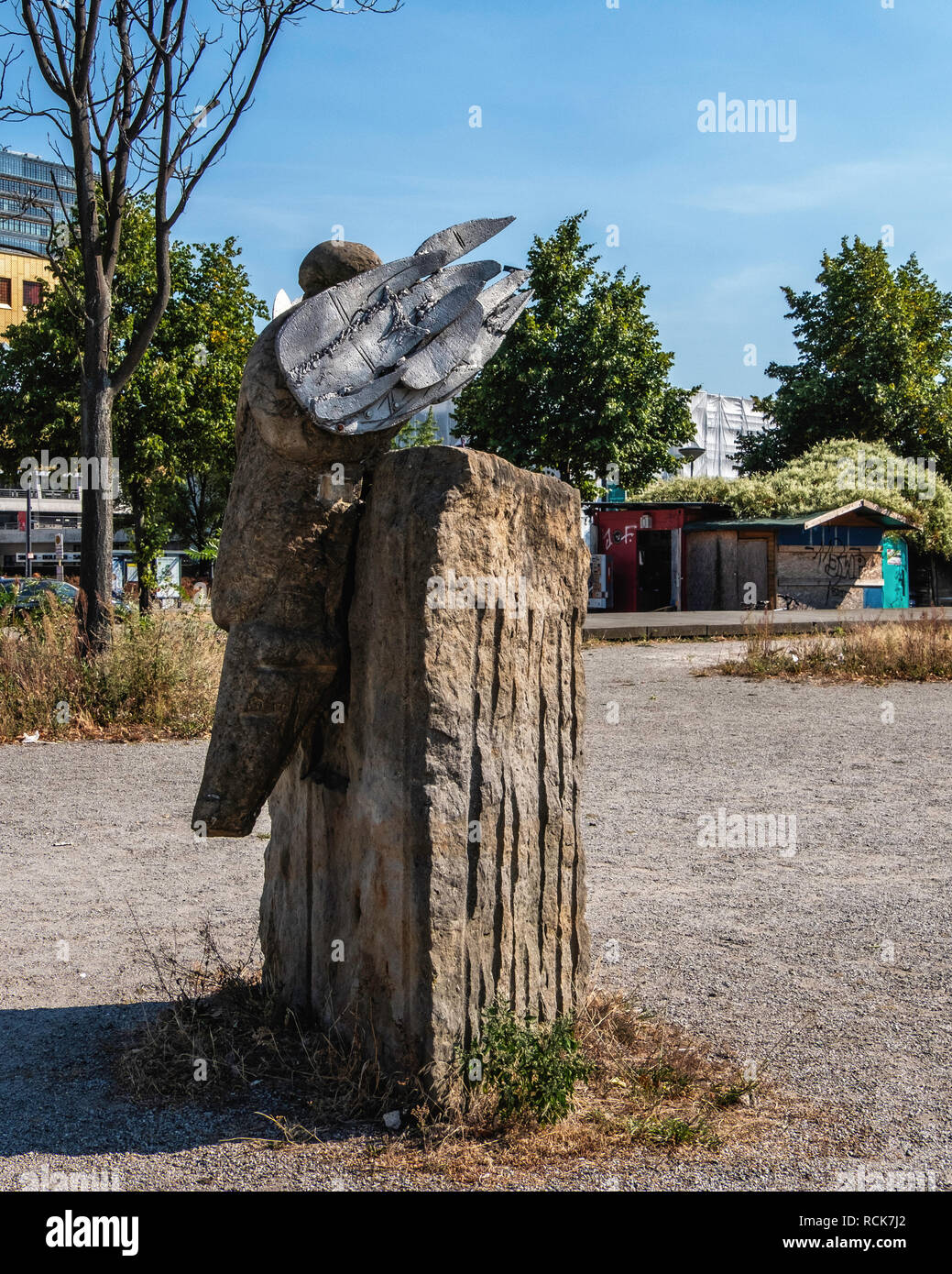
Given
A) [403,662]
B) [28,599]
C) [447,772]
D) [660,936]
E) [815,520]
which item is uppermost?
[815,520]

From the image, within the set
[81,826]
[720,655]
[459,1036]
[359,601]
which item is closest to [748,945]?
[459,1036]

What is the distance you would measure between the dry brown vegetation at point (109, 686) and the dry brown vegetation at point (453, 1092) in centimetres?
671

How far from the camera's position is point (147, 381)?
61.9 ft

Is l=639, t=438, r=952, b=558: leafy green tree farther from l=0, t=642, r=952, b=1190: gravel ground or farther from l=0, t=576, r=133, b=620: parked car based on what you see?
l=0, t=576, r=133, b=620: parked car

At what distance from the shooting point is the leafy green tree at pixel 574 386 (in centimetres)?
2759

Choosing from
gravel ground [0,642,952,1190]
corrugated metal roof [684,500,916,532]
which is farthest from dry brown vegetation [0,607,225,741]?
corrugated metal roof [684,500,916,532]

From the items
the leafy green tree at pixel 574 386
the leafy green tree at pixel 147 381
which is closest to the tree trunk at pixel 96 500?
the leafy green tree at pixel 147 381

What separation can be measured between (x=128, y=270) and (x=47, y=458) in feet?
11.6

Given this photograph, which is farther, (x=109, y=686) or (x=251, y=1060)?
(x=109, y=686)

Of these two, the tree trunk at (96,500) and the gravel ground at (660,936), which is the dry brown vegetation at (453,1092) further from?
the tree trunk at (96,500)

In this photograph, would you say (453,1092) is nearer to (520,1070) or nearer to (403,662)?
(520,1070)

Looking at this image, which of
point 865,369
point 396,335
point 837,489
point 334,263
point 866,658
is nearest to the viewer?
point 396,335

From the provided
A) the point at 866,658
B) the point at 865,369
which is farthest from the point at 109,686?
the point at 865,369

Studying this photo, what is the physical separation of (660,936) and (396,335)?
302cm
